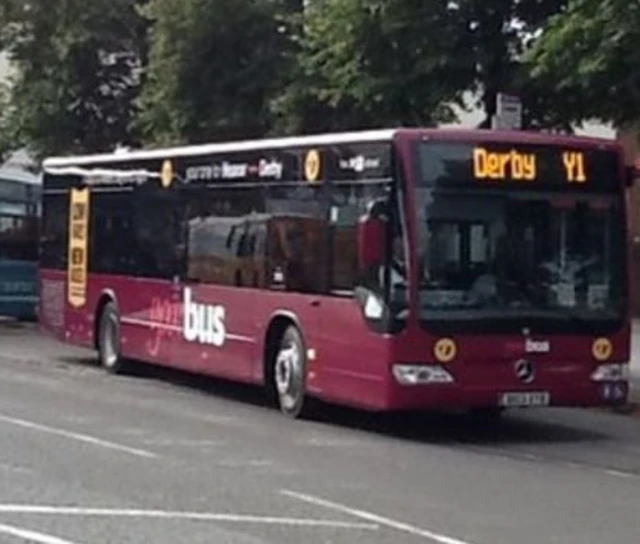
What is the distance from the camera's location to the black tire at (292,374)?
20797 millimetres

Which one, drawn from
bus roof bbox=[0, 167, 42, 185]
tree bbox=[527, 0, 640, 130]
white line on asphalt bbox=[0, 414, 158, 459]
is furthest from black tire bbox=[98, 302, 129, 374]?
bus roof bbox=[0, 167, 42, 185]

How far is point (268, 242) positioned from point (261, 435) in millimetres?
2840

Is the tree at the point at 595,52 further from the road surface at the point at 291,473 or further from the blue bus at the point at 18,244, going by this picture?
the blue bus at the point at 18,244

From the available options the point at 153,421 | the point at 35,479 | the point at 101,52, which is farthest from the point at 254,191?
the point at 101,52

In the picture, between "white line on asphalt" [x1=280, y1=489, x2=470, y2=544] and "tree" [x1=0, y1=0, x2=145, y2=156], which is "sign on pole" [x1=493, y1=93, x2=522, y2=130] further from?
"tree" [x1=0, y1=0, x2=145, y2=156]

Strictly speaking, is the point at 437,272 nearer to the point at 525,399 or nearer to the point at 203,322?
the point at 525,399

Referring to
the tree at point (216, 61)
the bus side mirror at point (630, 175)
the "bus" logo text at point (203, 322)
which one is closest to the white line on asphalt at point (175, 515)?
the bus side mirror at point (630, 175)

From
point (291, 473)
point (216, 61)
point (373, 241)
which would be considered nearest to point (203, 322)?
point (373, 241)

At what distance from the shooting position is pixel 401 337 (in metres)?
19.0

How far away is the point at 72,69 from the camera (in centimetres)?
3644

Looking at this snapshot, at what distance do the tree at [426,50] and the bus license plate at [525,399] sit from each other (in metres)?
5.51

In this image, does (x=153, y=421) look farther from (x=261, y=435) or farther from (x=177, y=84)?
(x=177, y=84)

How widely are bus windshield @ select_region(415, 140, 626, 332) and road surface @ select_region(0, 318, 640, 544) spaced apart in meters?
1.14

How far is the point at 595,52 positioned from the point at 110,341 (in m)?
7.75
